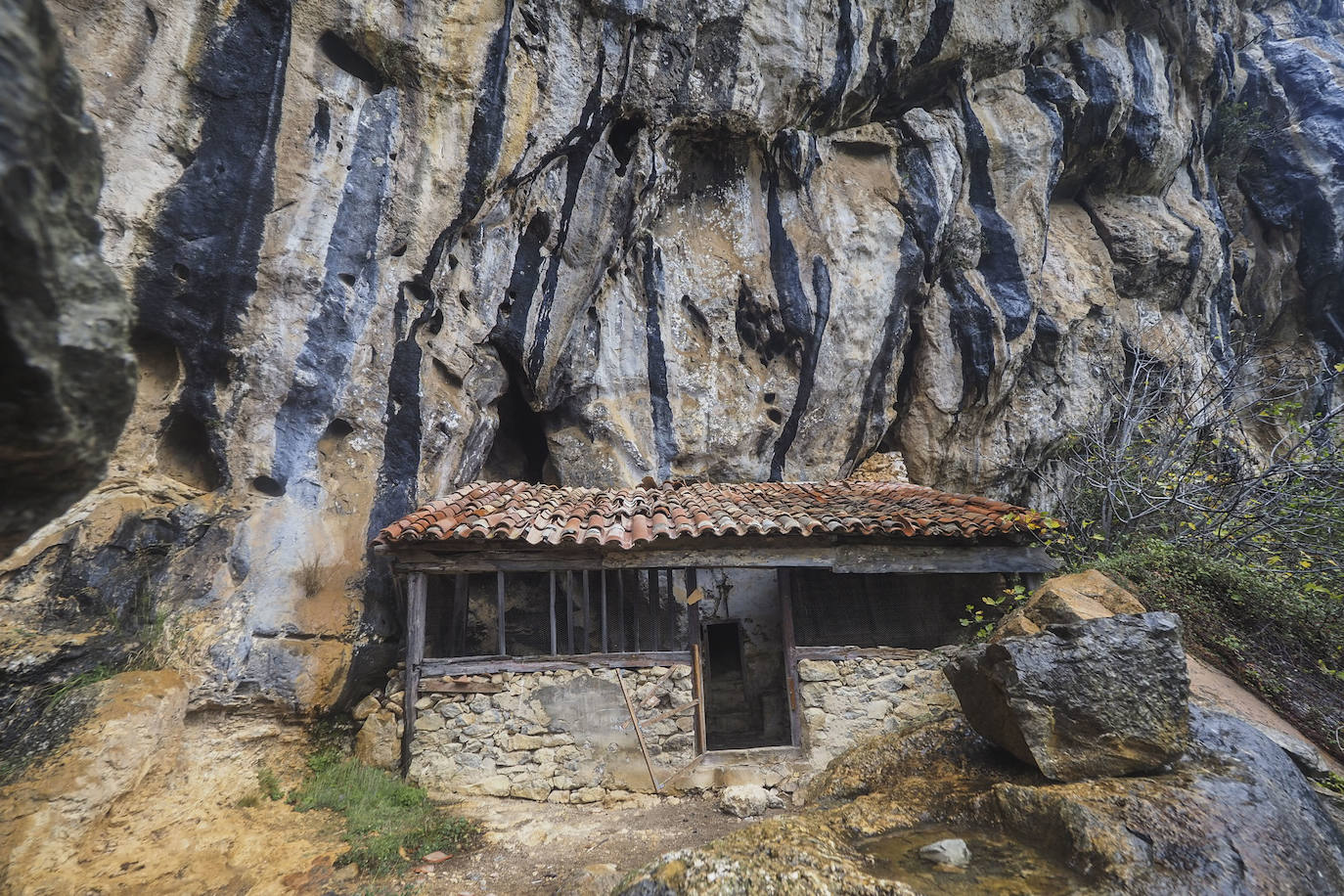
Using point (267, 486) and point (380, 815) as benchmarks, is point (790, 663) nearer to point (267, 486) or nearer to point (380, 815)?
point (380, 815)

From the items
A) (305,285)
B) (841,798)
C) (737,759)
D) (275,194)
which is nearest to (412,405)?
(305,285)

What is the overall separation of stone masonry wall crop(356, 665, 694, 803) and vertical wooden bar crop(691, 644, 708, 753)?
7cm

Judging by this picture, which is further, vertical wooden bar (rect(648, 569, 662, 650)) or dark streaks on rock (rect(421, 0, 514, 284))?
dark streaks on rock (rect(421, 0, 514, 284))

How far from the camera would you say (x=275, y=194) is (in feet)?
21.2

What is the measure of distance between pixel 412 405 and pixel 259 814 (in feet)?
13.5

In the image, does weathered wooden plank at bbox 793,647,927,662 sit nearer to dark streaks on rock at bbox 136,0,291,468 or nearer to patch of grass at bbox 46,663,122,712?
patch of grass at bbox 46,663,122,712

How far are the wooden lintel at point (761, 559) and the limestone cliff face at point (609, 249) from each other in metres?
1.23

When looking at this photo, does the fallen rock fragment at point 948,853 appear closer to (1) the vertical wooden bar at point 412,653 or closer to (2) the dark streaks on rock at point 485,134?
(1) the vertical wooden bar at point 412,653

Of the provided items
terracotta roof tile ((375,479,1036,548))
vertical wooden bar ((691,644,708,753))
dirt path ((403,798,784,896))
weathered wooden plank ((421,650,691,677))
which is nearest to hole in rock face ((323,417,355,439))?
terracotta roof tile ((375,479,1036,548))

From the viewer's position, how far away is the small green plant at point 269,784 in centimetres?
546

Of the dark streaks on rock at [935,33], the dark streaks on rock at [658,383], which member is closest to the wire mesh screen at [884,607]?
the dark streaks on rock at [658,383]

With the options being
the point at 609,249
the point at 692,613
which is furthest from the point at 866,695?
the point at 609,249

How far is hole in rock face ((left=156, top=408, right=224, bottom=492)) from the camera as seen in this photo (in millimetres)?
6137

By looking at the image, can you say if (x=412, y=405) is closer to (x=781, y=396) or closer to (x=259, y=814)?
(x=259, y=814)
